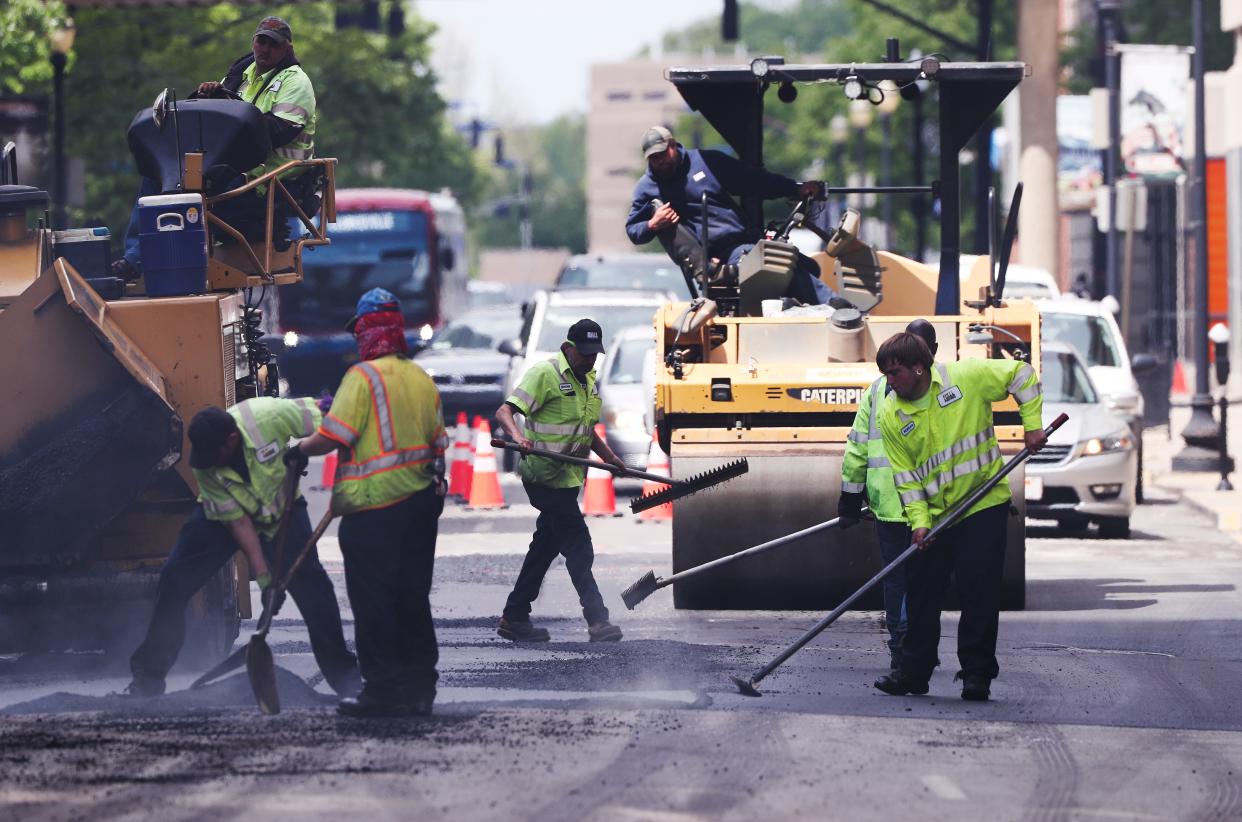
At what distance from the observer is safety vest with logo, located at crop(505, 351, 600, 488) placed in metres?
12.4

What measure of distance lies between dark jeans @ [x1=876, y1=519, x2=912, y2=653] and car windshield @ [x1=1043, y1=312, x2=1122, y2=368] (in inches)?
403

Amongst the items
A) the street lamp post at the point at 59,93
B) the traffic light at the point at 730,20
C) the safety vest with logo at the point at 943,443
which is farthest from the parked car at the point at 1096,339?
the street lamp post at the point at 59,93

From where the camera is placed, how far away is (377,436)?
32.0 ft

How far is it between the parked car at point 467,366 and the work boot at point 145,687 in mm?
14224

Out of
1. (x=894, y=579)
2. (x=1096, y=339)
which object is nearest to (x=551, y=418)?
(x=894, y=579)

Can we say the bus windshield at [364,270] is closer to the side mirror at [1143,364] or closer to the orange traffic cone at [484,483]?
the orange traffic cone at [484,483]

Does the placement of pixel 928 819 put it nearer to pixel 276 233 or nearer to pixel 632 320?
pixel 276 233

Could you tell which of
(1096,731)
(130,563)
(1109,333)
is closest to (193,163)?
(130,563)

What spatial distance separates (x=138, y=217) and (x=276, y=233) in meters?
1.11

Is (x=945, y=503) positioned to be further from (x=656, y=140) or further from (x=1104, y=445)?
(x=1104, y=445)

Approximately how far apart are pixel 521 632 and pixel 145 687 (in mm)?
2575

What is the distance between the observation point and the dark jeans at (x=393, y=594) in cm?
970

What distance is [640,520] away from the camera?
19.2 meters

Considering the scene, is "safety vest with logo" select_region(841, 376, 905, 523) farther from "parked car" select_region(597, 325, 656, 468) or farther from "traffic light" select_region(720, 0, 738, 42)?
"traffic light" select_region(720, 0, 738, 42)
